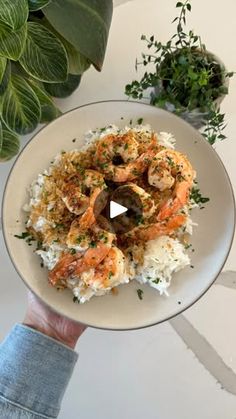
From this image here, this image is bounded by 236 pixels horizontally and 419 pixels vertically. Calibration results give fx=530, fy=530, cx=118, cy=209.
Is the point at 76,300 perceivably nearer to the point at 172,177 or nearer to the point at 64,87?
the point at 172,177


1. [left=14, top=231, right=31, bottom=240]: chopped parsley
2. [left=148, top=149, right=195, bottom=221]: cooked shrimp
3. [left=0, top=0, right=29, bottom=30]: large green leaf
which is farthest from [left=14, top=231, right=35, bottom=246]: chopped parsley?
[left=0, top=0, right=29, bottom=30]: large green leaf

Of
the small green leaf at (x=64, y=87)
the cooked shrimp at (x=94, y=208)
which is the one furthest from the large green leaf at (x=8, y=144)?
the cooked shrimp at (x=94, y=208)

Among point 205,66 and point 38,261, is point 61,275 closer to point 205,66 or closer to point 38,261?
point 38,261

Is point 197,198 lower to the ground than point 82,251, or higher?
higher

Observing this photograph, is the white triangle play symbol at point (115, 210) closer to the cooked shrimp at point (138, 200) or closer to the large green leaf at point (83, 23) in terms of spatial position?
the cooked shrimp at point (138, 200)

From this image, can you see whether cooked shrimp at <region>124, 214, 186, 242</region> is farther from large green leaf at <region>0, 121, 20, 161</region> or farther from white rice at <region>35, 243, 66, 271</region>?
large green leaf at <region>0, 121, 20, 161</region>
